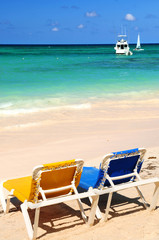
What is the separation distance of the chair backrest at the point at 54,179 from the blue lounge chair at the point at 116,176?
9.3 inches

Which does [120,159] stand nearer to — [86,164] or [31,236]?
[31,236]

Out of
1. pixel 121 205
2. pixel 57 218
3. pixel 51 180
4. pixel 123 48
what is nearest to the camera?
pixel 51 180

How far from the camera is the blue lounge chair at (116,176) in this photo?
4.16m

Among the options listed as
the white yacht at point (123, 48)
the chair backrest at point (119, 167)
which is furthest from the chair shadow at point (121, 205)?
the white yacht at point (123, 48)

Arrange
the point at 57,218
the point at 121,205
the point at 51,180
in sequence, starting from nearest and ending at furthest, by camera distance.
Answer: the point at 51,180 < the point at 57,218 < the point at 121,205

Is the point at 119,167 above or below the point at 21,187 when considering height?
above

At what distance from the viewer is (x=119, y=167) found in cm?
435

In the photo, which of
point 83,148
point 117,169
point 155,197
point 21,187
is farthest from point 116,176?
point 83,148

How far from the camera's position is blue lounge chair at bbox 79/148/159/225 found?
4.16 meters

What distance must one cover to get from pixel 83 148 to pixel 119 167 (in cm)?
365

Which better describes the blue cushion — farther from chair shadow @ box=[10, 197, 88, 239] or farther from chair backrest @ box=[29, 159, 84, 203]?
chair shadow @ box=[10, 197, 88, 239]

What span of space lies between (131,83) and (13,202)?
18.6 m

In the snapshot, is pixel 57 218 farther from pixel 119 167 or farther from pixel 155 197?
pixel 155 197

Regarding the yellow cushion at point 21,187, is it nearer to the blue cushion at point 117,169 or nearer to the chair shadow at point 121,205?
the blue cushion at point 117,169
